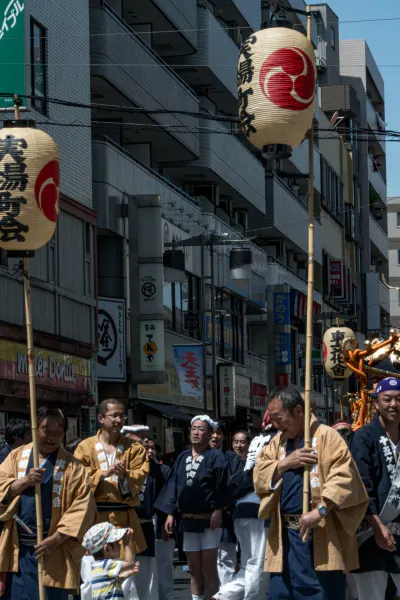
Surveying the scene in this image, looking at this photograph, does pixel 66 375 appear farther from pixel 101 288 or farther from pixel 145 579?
pixel 145 579

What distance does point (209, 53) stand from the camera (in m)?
34.8

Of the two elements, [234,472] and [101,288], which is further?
[101,288]

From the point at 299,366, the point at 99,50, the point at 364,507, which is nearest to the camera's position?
the point at 364,507

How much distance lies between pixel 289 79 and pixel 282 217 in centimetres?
3562

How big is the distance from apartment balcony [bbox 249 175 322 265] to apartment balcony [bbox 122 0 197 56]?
36.6 ft

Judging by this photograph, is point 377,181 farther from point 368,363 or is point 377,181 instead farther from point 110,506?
point 110,506

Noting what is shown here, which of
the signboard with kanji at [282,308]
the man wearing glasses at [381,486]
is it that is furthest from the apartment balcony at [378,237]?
the man wearing glasses at [381,486]

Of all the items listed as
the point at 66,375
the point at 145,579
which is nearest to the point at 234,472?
the point at 145,579

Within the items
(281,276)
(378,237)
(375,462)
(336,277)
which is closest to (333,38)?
(378,237)

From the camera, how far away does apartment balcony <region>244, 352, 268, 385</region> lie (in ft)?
137

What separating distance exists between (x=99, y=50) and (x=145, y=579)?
16.4 meters

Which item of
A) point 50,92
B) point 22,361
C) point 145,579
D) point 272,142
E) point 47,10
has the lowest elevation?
point 145,579

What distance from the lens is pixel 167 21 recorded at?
30938 millimetres

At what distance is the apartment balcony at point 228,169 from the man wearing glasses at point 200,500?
62.4 ft
